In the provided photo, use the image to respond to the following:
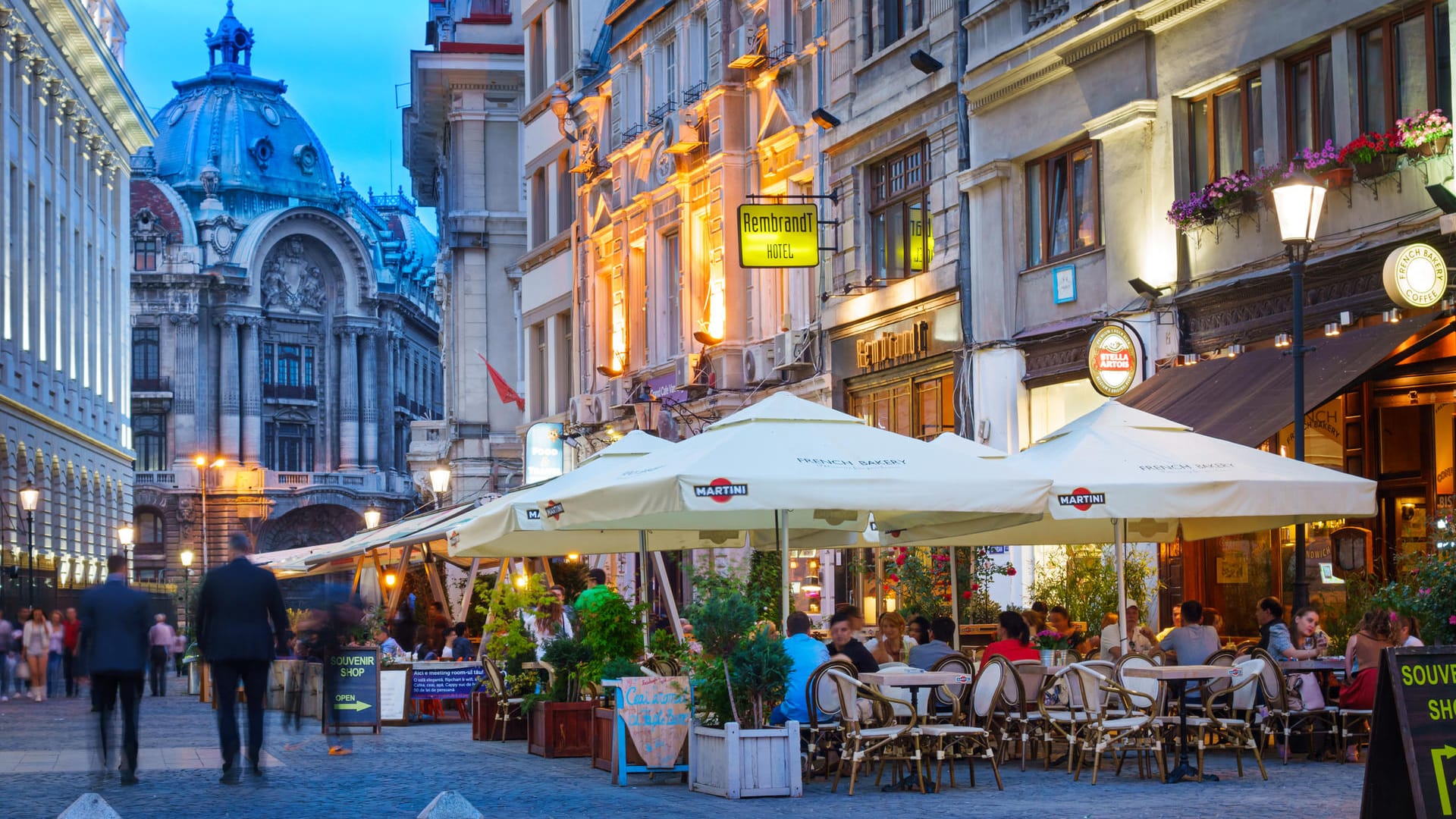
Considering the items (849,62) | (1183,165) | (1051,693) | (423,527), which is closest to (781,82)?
(849,62)

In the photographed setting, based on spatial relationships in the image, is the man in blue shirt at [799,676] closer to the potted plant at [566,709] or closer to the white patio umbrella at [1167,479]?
the white patio umbrella at [1167,479]

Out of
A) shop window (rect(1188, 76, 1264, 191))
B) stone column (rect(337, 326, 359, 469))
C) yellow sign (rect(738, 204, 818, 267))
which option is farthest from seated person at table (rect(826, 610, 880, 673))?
stone column (rect(337, 326, 359, 469))

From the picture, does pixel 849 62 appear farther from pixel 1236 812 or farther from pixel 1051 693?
pixel 1236 812

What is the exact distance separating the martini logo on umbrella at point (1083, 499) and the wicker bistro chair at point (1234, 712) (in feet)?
5.42

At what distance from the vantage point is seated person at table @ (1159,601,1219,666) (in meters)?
15.0

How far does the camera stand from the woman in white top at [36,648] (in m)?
35.8

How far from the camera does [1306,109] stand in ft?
64.4

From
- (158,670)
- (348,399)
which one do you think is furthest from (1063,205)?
(348,399)

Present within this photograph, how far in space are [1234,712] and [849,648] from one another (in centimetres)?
285

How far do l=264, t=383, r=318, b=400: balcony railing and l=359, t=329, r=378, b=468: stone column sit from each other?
2984mm

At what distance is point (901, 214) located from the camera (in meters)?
28.3

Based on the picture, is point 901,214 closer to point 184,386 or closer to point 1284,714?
point 1284,714

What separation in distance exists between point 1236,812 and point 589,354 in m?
31.0

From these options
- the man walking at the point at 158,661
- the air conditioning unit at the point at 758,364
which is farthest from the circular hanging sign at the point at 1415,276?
the man walking at the point at 158,661
